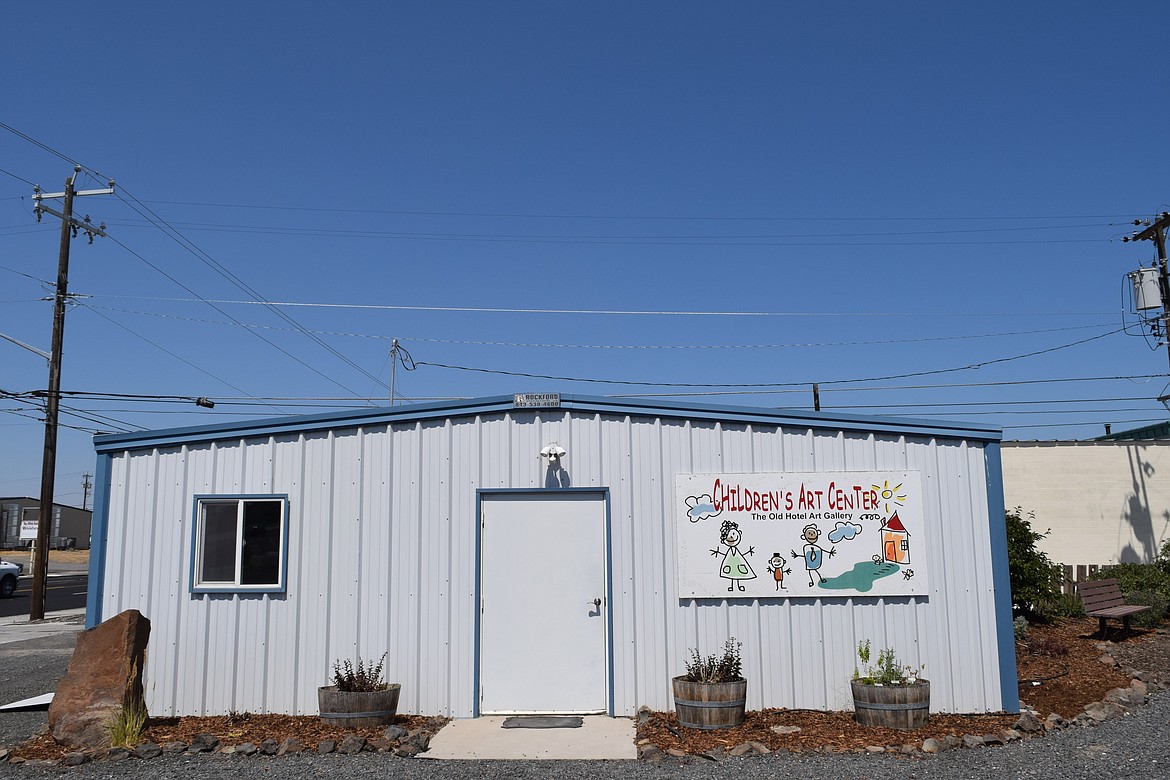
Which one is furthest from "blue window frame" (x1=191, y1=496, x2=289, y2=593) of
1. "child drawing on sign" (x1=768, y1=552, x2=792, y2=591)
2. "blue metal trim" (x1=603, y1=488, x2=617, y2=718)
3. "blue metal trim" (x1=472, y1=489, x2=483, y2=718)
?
"child drawing on sign" (x1=768, y1=552, x2=792, y2=591)

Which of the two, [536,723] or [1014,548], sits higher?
[1014,548]

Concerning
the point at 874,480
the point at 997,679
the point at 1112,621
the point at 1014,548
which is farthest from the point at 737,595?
the point at 1112,621

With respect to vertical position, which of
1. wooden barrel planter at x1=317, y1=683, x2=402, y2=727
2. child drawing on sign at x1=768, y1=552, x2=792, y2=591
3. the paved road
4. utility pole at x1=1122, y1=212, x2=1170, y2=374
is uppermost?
utility pole at x1=1122, y1=212, x2=1170, y2=374

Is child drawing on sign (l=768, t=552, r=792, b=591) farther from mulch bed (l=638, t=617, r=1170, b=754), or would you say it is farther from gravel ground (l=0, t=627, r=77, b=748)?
gravel ground (l=0, t=627, r=77, b=748)

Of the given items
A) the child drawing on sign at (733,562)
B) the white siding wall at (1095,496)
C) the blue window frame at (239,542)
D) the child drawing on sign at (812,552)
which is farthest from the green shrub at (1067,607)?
the blue window frame at (239,542)

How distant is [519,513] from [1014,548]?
9323 mm

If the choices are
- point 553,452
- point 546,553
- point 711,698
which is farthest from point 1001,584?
point 553,452

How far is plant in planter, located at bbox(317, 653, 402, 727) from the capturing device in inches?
341

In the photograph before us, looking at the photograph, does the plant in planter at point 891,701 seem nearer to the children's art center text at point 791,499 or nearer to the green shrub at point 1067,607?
→ the children's art center text at point 791,499

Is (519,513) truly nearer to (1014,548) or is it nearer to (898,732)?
(898,732)

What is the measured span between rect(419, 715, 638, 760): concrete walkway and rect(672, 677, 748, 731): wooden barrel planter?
0.62m

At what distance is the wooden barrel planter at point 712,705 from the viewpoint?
27.7ft

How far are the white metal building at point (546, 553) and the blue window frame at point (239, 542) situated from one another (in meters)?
0.02

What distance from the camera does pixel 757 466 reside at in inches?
380
